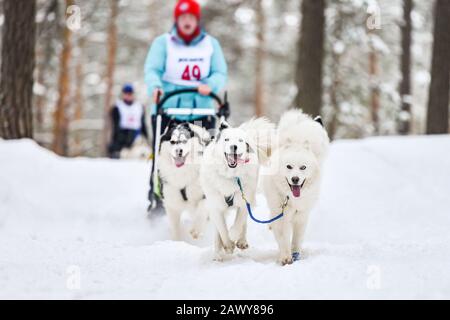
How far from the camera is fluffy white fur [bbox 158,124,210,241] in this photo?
509 centimetres

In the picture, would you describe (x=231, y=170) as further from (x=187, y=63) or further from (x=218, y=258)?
(x=187, y=63)

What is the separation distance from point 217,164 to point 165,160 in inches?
48.7

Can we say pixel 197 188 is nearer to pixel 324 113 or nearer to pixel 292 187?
pixel 292 187

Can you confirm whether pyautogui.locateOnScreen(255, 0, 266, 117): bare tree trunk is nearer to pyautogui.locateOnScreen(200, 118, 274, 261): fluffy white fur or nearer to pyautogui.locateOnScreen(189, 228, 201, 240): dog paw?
pyautogui.locateOnScreen(189, 228, 201, 240): dog paw

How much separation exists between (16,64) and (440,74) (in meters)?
7.39

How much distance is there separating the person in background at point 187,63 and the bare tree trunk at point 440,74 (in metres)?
5.28

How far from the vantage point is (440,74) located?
9273 millimetres

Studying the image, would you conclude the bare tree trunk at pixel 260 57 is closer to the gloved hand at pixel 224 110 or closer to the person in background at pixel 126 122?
the person in background at pixel 126 122

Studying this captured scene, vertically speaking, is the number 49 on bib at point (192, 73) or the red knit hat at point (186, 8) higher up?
the red knit hat at point (186, 8)

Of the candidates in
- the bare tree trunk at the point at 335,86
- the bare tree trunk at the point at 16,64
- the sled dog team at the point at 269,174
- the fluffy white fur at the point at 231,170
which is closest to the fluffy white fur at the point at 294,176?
the sled dog team at the point at 269,174

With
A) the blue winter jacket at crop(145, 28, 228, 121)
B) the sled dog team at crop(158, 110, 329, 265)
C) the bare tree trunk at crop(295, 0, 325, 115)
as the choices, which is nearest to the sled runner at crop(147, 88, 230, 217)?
the blue winter jacket at crop(145, 28, 228, 121)

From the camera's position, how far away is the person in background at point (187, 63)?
5.63 meters

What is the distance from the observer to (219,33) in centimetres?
1975
